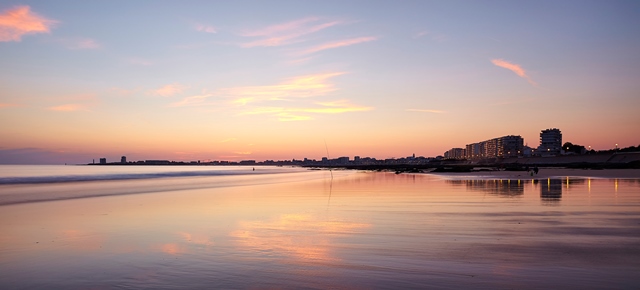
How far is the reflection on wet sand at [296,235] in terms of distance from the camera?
10055 millimetres

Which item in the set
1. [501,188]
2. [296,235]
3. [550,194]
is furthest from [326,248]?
[501,188]

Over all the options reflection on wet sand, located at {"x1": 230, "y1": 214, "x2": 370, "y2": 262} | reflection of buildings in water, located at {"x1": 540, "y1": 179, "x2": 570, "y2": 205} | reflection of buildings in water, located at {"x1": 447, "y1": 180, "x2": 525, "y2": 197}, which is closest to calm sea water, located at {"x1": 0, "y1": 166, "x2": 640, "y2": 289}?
reflection on wet sand, located at {"x1": 230, "y1": 214, "x2": 370, "y2": 262}

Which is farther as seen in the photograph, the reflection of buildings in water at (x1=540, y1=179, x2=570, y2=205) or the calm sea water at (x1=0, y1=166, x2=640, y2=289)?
the reflection of buildings in water at (x1=540, y1=179, x2=570, y2=205)

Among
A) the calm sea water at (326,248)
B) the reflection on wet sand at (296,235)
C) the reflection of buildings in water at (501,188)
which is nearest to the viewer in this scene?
the calm sea water at (326,248)

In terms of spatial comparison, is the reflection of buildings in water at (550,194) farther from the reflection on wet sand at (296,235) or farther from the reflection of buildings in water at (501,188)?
the reflection on wet sand at (296,235)

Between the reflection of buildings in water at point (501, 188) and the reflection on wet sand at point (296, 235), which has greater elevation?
the reflection of buildings in water at point (501, 188)

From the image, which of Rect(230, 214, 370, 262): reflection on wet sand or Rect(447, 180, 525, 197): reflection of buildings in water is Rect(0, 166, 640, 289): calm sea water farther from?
Rect(447, 180, 525, 197): reflection of buildings in water

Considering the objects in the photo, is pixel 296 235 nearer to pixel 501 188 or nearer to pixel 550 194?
pixel 550 194

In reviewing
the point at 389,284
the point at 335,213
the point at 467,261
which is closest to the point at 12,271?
the point at 389,284

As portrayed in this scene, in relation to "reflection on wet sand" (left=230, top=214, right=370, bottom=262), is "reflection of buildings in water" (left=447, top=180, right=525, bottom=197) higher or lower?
higher

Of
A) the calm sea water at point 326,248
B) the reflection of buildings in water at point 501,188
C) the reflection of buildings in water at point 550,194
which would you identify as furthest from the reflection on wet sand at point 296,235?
the reflection of buildings in water at point 501,188

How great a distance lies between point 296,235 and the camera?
12.5 metres

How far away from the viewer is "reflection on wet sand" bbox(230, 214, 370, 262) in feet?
33.0

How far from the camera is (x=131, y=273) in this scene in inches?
328
